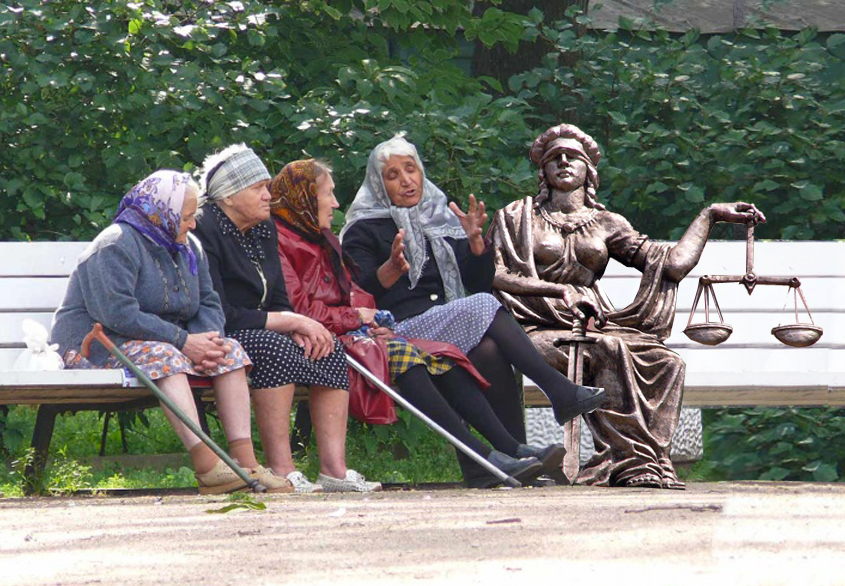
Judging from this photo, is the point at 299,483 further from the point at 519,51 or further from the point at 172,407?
the point at 519,51

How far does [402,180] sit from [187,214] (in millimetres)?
1102

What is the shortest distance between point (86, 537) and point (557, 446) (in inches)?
88.9

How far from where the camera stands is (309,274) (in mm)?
6523

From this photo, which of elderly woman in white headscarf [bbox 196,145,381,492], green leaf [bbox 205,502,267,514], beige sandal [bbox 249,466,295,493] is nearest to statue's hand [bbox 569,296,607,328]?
elderly woman in white headscarf [bbox 196,145,381,492]

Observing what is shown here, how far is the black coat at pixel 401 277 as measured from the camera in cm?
675

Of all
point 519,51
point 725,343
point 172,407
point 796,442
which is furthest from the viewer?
point 519,51

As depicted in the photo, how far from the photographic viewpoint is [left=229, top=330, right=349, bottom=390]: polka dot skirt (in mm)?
6059

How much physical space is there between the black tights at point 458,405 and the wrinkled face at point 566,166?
103 cm

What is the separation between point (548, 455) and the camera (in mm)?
6172


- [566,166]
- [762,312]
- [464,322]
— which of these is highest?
[566,166]

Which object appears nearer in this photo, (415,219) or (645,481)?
(645,481)

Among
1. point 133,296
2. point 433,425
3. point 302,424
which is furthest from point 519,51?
point 133,296

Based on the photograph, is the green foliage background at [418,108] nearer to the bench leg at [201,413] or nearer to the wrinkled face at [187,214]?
the bench leg at [201,413]

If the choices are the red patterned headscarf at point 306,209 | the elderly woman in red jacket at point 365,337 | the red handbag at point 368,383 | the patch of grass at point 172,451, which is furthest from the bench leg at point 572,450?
the patch of grass at point 172,451
